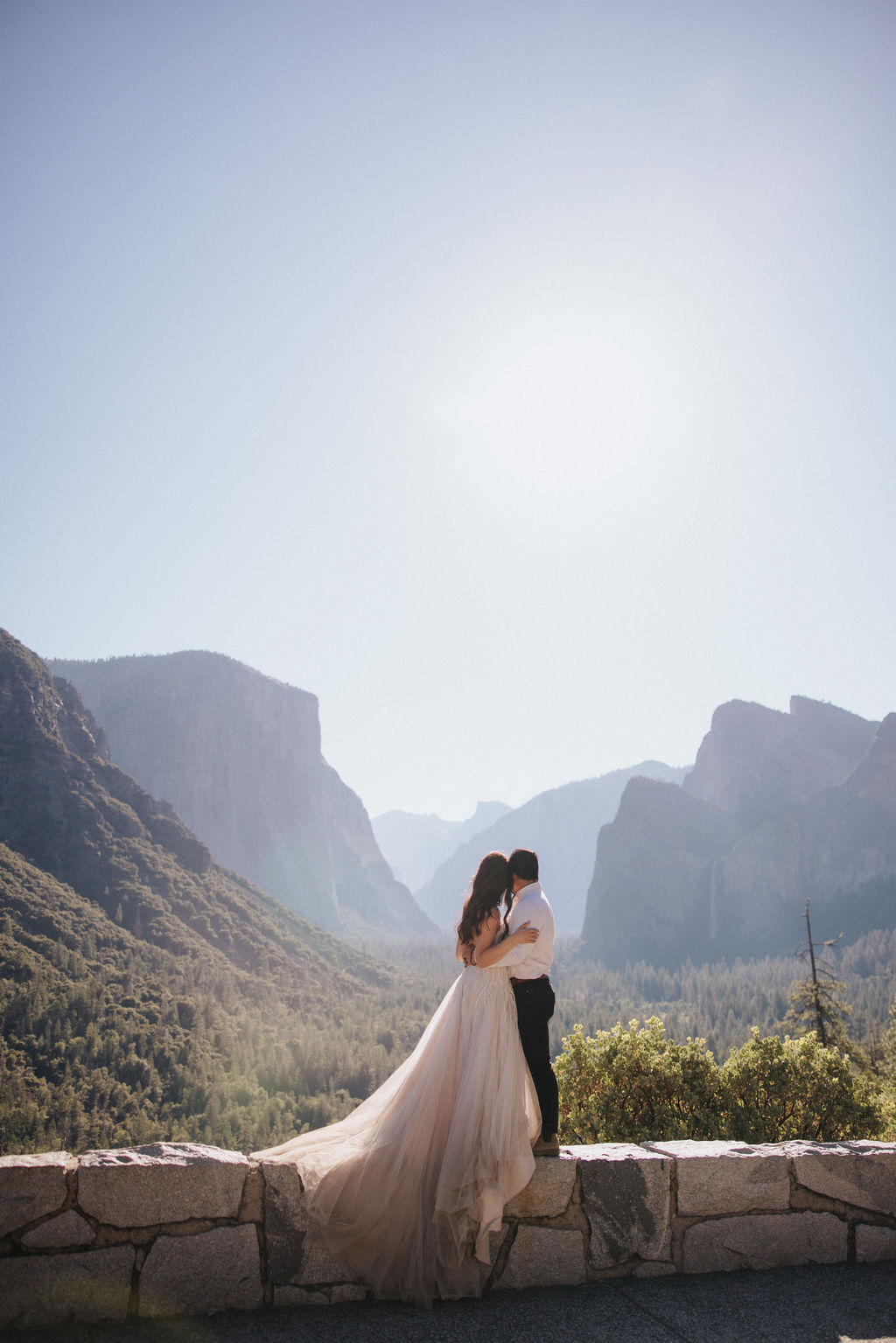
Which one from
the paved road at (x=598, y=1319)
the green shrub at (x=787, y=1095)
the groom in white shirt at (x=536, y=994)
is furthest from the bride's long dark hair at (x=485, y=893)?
the green shrub at (x=787, y=1095)

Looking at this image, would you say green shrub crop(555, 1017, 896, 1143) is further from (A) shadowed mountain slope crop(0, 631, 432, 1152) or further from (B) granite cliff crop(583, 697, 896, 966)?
(B) granite cliff crop(583, 697, 896, 966)

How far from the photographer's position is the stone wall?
13.2 ft

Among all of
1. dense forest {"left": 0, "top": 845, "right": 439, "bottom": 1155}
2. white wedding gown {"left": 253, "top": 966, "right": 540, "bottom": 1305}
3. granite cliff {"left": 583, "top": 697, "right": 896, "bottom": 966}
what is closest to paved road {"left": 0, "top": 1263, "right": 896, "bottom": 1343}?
white wedding gown {"left": 253, "top": 966, "right": 540, "bottom": 1305}

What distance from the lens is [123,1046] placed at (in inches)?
2778

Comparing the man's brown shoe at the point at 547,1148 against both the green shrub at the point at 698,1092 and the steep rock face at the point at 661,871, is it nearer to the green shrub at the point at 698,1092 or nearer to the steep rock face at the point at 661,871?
the green shrub at the point at 698,1092

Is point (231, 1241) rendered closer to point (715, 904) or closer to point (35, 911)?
point (35, 911)

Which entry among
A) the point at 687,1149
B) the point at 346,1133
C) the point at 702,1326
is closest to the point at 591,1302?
the point at 702,1326

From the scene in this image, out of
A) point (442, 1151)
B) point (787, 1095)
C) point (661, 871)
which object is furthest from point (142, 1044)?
point (661, 871)

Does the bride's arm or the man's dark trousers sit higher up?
the bride's arm

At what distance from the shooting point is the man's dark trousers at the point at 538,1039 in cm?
493

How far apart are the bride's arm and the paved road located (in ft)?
6.09

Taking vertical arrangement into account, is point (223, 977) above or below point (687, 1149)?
below

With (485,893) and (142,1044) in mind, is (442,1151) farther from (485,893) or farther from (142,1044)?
(142,1044)

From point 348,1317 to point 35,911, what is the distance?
90363mm
